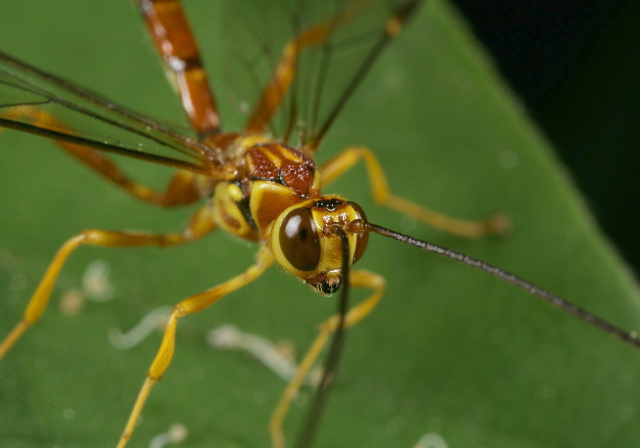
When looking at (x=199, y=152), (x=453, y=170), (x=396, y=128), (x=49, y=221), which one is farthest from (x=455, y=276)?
(x=49, y=221)

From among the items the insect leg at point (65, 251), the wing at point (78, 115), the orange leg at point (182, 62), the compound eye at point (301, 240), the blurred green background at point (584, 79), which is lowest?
the insect leg at point (65, 251)

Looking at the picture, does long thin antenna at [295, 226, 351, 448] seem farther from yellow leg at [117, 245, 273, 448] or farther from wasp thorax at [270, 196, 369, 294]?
yellow leg at [117, 245, 273, 448]

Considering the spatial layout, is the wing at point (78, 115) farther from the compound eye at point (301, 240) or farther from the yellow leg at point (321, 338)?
the yellow leg at point (321, 338)

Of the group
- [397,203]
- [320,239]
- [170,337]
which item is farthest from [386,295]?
[170,337]

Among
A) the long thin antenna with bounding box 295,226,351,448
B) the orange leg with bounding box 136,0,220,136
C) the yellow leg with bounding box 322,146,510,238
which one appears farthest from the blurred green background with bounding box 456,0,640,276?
the long thin antenna with bounding box 295,226,351,448

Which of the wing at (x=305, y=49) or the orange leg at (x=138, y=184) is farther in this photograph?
the wing at (x=305, y=49)

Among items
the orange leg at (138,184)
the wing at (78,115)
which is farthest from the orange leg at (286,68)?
the wing at (78,115)

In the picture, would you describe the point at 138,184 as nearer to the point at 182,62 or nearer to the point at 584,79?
the point at 182,62
